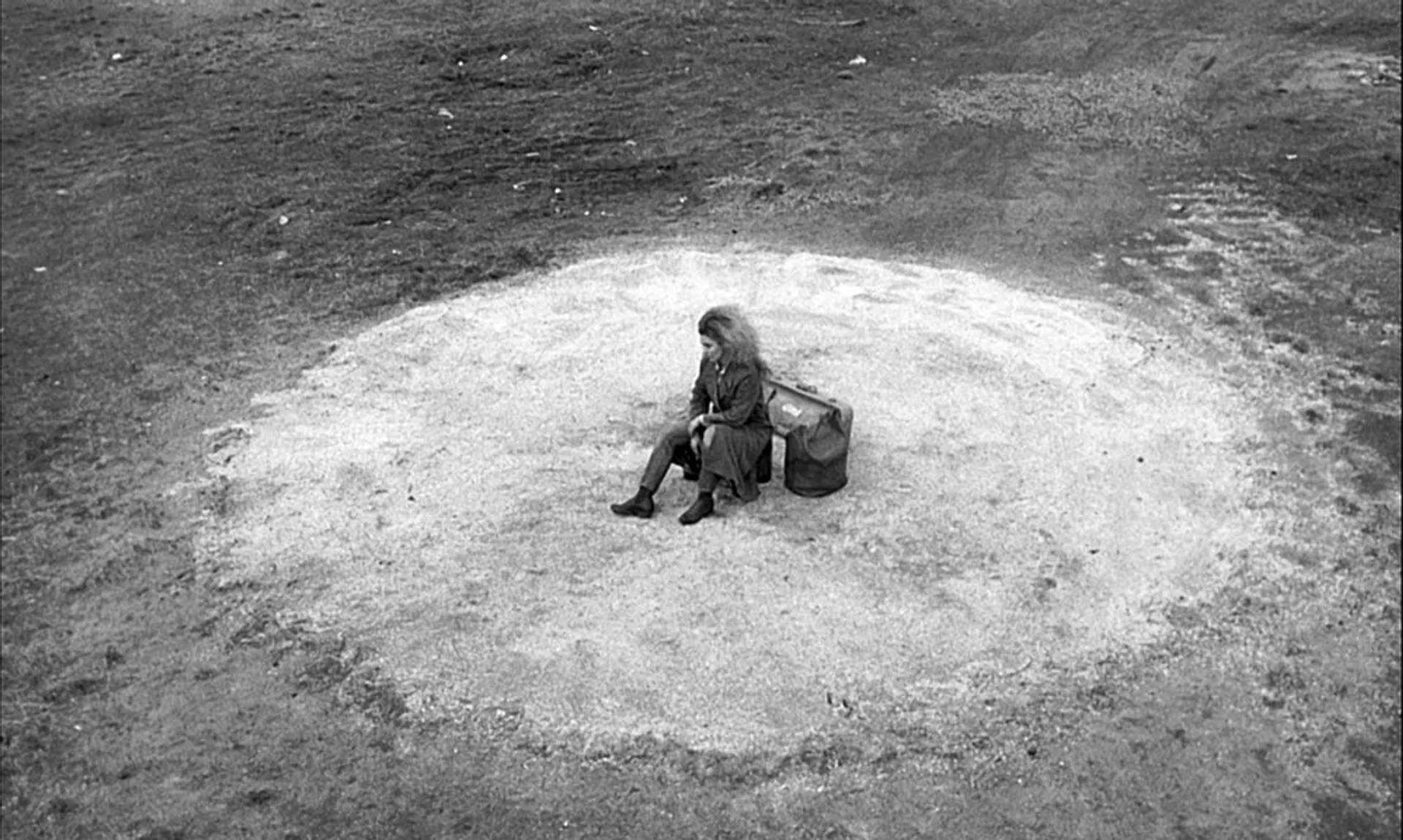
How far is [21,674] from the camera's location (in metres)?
6.94

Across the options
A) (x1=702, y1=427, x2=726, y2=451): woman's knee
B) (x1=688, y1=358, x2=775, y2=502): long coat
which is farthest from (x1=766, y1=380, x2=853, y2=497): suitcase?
(x1=702, y1=427, x2=726, y2=451): woman's knee

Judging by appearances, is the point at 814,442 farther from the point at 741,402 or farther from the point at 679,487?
the point at 679,487

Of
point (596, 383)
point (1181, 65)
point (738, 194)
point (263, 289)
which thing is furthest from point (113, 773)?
point (1181, 65)

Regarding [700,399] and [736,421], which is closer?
[736,421]

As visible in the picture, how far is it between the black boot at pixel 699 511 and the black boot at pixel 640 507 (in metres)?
0.18

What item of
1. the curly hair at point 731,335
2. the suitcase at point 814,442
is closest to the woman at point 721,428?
the curly hair at point 731,335

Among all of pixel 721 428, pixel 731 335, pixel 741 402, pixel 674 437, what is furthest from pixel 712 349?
pixel 674 437

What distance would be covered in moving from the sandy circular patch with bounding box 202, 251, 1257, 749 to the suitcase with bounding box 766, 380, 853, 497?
0.51 ft

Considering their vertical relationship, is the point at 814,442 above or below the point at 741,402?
below

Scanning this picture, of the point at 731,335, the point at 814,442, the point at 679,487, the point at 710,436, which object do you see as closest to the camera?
the point at 731,335

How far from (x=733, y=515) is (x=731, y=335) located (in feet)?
3.35

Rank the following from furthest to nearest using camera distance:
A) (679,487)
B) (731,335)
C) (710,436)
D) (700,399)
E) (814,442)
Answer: (679,487), (700,399), (814,442), (710,436), (731,335)

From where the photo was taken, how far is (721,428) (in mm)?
7461

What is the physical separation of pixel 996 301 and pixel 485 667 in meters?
5.08
